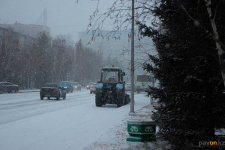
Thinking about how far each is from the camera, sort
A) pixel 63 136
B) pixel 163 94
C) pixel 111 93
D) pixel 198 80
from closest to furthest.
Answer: pixel 198 80, pixel 163 94, pixel 63 136, pixel 111 93

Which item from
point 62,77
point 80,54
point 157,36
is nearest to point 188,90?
point 157,36

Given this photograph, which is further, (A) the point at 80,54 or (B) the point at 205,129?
(A) the point at 80,54

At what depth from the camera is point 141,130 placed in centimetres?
827

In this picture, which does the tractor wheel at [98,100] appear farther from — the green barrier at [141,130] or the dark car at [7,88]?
the dark car at [7,88]

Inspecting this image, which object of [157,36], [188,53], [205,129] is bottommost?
[205,129]

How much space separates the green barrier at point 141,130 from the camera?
8.27 m

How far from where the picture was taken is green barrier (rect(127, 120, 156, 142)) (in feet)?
27.1

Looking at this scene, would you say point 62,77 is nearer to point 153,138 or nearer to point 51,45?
point 51,45

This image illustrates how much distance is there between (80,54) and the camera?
3787 inches

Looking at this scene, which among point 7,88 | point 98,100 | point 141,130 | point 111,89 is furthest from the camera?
point 7,88

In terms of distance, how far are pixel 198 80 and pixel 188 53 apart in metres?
0.65

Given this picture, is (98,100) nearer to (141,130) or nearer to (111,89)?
(111,89)

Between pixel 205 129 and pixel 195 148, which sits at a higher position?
pixel 205 129

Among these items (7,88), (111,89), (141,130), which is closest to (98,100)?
(111,89)
